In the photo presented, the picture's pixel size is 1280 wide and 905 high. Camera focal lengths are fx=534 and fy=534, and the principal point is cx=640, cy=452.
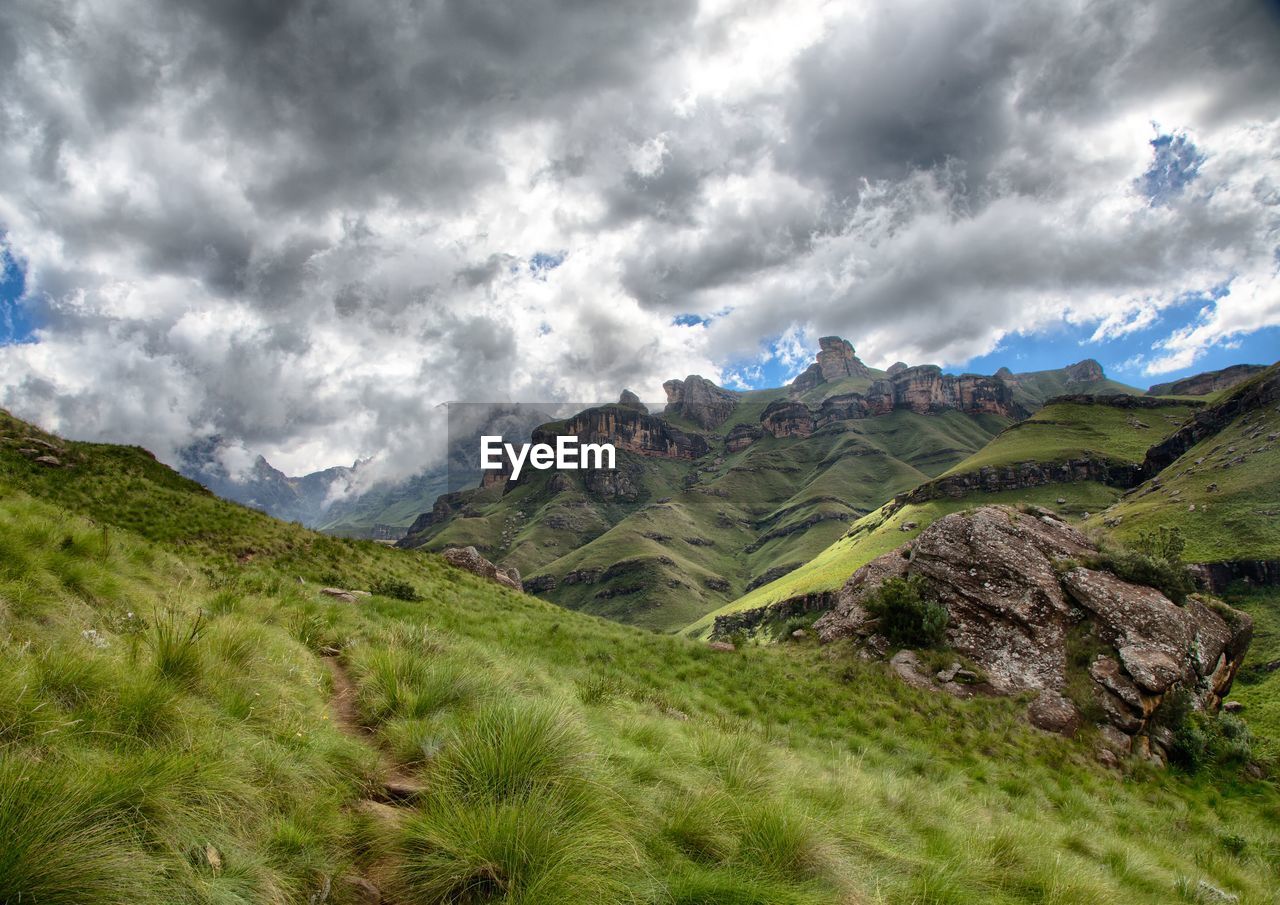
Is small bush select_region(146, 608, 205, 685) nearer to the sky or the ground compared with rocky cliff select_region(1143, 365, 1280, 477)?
nearer to the ground

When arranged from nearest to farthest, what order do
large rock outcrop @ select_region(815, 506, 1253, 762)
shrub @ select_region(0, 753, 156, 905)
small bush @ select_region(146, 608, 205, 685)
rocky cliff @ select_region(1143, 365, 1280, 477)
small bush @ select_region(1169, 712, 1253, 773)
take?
1. shrub @ select_region(0, 753, 156, 905)
2. small bush @ select_region(146, 608, 205, 685)
3. small bush @ select_region(1169, 712, 1253, 773)
4. large rock outcrop @ select_region(815, 506, 1253, 762)
5. rocky cliff @ select_region(1143, 365, 1280, 477)

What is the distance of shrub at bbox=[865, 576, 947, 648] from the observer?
1788cm

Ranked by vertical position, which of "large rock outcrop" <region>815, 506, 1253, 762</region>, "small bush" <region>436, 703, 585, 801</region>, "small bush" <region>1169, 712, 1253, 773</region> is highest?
"small bush" <region>436, 703, 585, 801</region>

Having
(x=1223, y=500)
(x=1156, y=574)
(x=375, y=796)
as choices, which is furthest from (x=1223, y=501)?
(x=375, y=796)

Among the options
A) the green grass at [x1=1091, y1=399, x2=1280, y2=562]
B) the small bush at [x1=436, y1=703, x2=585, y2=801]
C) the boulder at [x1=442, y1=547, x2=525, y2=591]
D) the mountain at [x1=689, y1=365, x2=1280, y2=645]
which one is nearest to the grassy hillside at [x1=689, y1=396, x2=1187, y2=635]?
the mountain at [x1=689, y1=365, x2=1280, y2=645]

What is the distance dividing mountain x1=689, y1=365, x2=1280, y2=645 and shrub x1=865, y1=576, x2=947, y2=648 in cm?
4537

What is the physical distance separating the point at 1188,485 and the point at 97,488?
150 meters

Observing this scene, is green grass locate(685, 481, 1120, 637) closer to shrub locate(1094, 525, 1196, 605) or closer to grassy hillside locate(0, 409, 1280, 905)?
shrub locate(1094, 525, 1196, 605)

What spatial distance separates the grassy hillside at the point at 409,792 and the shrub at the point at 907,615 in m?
6.76

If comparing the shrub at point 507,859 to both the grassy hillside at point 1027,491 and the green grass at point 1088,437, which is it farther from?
the green grass at point 1088,437

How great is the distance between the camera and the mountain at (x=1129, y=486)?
82.6 metres

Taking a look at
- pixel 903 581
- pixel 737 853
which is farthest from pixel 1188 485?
pixel 737 853

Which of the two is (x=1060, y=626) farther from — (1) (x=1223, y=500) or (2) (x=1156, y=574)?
(1) (x=1223, y=500)

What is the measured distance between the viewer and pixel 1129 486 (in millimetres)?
145625
